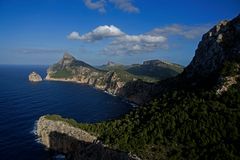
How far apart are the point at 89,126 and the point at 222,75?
52721 millimetres

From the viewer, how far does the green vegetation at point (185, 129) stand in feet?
280

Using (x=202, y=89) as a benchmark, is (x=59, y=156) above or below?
below

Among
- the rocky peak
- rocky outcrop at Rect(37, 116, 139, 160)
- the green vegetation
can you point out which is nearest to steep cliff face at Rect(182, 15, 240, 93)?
the rocky peak

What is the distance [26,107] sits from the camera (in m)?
192

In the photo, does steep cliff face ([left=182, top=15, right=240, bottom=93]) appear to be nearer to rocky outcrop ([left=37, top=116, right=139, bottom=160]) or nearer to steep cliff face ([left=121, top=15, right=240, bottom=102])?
steep cliff face ([left=121, top=15, right=240, bottom=102])

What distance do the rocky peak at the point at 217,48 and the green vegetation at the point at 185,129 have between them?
19.4 m

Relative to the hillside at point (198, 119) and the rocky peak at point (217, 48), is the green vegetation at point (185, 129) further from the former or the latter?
the rocky peak at point (217, 48)

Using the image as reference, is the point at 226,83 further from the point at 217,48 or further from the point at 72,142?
the point at 72,142

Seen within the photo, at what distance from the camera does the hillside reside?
286 ft

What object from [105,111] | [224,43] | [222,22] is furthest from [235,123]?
[105,111]

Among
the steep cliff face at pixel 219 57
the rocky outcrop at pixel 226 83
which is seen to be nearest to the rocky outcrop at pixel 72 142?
the rocky outcrop at pixel 226 83

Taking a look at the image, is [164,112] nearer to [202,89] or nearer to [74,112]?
[202,89]

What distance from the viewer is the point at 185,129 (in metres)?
95.2

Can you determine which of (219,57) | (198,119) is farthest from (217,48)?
(198,119)
